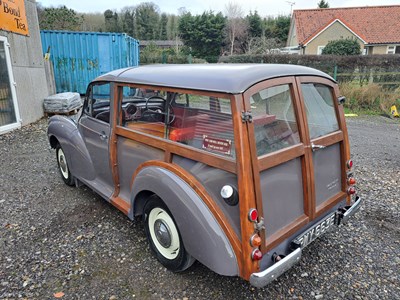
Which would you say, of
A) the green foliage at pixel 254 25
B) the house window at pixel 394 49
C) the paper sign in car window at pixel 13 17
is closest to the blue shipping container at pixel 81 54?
the paper sign in car window at pixel 13 17

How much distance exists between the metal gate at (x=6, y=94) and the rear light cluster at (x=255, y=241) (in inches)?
295

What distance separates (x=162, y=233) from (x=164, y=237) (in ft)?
0.13

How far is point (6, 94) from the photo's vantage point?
741 centimetres

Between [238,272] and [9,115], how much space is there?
7.79m

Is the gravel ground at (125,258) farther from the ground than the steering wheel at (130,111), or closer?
closer

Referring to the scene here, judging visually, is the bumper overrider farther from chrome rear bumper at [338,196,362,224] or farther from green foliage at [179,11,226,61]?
green foliage at [179,11,226,61]

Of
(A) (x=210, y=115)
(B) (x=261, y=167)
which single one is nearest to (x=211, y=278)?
(B) (x=261, y=167)

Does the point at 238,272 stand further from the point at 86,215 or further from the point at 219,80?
the point at 86,215

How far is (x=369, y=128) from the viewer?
338 inches

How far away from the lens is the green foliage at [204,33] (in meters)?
33.2

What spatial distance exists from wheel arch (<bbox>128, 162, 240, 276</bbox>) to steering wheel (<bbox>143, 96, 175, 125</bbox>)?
0.48m

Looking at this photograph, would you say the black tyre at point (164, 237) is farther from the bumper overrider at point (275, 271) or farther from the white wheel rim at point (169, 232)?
the bumper overrider at point (275, 271)

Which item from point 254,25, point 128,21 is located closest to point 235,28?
point 254,25

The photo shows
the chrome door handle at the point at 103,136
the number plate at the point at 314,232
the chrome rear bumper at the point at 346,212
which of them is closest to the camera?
the number plate at the point at 314,232
